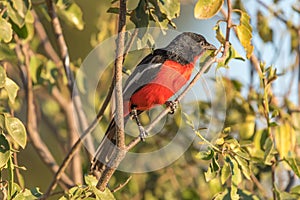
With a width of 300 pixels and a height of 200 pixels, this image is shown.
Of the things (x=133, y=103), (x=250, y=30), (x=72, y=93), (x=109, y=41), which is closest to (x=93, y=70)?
(x=109, y=41)

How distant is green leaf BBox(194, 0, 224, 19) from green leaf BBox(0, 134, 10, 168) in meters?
1.02

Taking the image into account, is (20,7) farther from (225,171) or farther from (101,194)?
(225,171)

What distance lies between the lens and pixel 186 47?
4.65 meters

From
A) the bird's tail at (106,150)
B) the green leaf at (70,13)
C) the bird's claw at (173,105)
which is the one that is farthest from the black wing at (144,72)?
the green leaf at (70,13)

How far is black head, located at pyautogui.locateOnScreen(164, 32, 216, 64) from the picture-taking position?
14.7ft

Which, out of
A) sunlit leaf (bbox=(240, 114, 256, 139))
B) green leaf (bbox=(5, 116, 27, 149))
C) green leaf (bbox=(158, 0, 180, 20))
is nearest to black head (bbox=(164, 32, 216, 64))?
sunlit leaf (bbox=(240, 114, 256, 139))

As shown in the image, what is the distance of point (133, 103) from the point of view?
4.45 m

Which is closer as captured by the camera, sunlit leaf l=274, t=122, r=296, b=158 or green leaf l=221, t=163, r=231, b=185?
green leaf l=221, t=163, r=231, b=185

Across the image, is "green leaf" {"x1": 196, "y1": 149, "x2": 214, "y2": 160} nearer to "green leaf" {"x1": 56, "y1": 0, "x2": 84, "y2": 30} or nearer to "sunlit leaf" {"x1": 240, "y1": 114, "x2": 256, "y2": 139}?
"sunlit leaf" {"x1": 240, "y1": 114, "x2": 256, "y2": 139}

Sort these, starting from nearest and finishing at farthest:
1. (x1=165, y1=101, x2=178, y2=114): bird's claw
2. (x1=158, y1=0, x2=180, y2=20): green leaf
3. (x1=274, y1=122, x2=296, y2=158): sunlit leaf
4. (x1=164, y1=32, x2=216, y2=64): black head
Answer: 1. (x1=158, y1=0, x2=180, y2=20): green leaf
2. (x1=165, y1=101, x2=178, y2=114): bird's claw
3. (x1=274, y1=122, x2=296, y2=158): sunlit leaf
4. (x1=164, y1=32, x2=216, y2=64): black head

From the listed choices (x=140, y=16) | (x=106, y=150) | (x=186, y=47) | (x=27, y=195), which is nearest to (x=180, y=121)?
(x=186, y=47)

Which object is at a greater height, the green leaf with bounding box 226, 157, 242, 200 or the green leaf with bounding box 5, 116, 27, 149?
the green leaf with bounding box 5, 116, 27, 149

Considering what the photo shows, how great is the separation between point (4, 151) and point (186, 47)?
1.84 meters

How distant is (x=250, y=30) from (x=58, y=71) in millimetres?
1768
